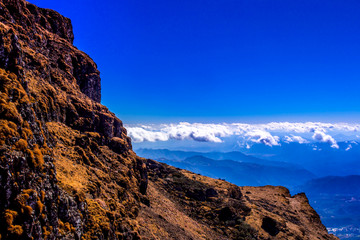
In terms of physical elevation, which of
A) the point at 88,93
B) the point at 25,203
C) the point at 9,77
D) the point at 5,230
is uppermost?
the point at 88,93

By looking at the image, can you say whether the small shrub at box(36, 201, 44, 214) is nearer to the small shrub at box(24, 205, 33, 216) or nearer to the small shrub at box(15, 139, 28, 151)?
the small shrub at box(24, 205, 33, 216)

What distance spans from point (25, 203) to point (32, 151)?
5351mm

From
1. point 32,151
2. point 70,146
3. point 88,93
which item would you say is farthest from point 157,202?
point 32,151

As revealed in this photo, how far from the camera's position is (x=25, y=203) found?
1619 centimetres

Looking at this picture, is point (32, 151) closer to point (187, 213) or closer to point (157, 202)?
point (157, 202)

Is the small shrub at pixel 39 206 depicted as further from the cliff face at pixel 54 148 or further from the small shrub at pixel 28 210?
the small shrub at pixel 28 210

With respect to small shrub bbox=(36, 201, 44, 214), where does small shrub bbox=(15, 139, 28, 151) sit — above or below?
above

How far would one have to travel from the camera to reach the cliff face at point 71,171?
17.6 metres

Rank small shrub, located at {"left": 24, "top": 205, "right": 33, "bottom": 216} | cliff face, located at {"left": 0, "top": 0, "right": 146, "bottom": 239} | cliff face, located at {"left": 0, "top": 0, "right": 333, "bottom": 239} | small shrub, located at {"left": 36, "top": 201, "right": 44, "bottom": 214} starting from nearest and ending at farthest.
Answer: small shrub, located at {"left": 24, "top": 205, "right": 33, "bottom": 216}, cliff face, located at {"left": 0, "top": 0, "right": 146, "bottom": 239}, small shrub, located at {"left": 36, "top": 201, "right": 44, "bottom": 214}, cliff face, located at {"left": 0, "top": 0, "right": 333, "bottom": 239}

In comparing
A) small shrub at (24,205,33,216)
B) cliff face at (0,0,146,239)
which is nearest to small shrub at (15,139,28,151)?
cliff face at (0,0,146,239)

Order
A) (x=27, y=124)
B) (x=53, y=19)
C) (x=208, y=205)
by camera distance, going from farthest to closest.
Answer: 1. (x=208, y=205)
2. (x=53, y=19)
3. (x=27, y=124)

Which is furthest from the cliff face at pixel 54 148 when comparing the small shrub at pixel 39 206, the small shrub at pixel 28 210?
the small shrub at pixel 39 206

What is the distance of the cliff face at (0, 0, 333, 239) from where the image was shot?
17.6 meters

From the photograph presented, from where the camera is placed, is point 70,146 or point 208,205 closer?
point 70,146
